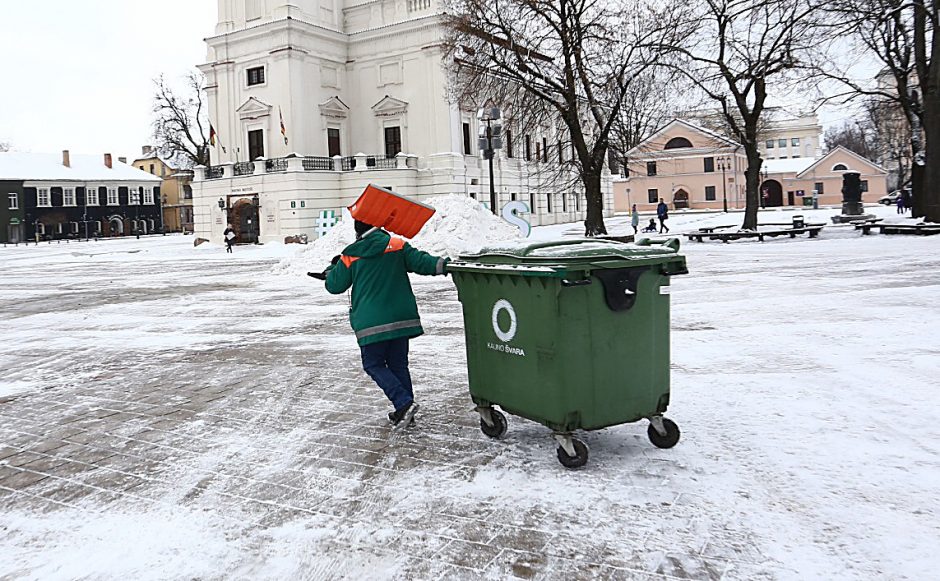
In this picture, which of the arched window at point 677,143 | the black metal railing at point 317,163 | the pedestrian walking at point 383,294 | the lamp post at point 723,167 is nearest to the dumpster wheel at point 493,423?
the pedestrian walking at point 383,294

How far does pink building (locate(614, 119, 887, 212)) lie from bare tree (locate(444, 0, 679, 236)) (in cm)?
4489

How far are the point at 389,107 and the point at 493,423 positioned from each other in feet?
133

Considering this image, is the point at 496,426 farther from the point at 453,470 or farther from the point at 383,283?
the point at 383,283

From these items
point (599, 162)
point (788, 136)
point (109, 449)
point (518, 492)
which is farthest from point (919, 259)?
point (788, 136)

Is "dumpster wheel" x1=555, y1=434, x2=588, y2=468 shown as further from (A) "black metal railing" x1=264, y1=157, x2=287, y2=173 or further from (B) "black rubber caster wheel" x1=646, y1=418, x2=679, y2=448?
(A) "black metal railing" x1=264, y1=157, x2=287, y2=173

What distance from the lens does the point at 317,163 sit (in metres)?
41.3

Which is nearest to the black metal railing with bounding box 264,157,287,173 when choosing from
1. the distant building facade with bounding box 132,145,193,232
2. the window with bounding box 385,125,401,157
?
the window with bounding box 385,125,401,157

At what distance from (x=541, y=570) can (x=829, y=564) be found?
49.6 inches

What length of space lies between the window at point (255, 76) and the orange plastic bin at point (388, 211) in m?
41.2

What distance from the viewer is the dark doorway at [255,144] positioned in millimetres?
44312

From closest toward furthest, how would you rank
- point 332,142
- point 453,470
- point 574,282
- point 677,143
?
1. point 574,282
2. point 453,470
3. point 332,142
4. point 677,143

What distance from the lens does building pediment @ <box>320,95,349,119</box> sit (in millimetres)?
43441

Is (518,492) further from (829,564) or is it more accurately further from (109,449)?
(109,449)

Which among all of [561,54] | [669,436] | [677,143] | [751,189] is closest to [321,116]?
[561,54]
